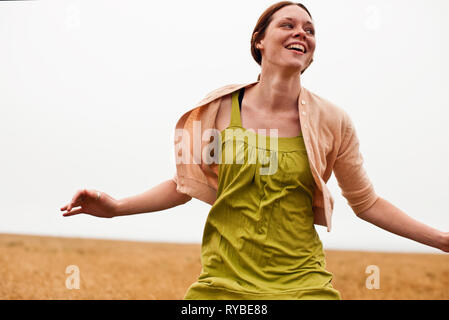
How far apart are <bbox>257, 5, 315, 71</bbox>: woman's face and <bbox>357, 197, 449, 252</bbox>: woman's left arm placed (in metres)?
0.71

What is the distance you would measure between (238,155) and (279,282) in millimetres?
516

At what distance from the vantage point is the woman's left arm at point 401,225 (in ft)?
7.79

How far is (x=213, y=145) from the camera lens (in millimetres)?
2330

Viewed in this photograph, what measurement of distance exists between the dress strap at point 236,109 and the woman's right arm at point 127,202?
1.32 feet

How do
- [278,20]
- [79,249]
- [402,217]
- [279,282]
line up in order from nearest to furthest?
[279,282] < [278,20] < [402,217] < [79,249]

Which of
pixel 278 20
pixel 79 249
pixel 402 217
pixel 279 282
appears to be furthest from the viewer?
pixel 79 249

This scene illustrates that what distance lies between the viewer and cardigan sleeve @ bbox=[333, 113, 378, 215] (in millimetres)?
2357

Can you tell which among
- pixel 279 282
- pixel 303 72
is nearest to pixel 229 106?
pixel 303 72

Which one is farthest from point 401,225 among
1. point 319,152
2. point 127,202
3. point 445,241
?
point 127,202

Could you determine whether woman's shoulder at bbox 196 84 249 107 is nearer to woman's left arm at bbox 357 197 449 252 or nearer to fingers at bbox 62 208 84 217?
fingers at bbox 62 208 84 217

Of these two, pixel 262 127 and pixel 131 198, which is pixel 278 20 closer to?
pixel 262 127

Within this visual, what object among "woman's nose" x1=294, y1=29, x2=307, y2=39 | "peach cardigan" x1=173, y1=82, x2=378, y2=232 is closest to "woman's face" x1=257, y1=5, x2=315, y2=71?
"woman's nose" x1=294, y1=29, x2=307, y2=39

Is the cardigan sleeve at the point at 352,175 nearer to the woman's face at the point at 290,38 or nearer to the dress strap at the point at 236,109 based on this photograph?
the woman's face at the point at 290,38

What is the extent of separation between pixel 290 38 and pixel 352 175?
2.12ft
